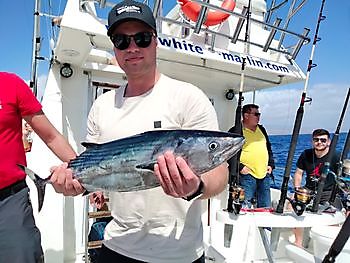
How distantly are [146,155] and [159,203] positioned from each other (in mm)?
368

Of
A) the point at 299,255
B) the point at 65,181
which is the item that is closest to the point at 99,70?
the point at 65,181

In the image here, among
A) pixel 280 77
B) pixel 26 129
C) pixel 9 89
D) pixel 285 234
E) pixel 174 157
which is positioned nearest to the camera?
pixel 174 157

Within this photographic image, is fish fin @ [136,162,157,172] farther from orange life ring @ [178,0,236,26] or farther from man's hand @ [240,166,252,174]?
man's hand @ [240,166,252,174]

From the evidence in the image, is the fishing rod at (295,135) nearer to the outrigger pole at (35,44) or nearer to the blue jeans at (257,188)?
the blue jeans at (257,188)

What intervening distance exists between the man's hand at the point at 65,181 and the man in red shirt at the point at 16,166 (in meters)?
0.53

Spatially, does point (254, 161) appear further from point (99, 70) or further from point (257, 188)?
point (99, 70)

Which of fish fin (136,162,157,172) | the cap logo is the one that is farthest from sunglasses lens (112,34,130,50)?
fish fin (136,162,157,172)

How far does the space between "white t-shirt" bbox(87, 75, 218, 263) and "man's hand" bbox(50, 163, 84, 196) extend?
0.22 m

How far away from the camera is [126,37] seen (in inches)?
63.2

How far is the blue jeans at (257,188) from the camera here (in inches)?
198

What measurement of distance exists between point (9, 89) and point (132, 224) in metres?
1.24

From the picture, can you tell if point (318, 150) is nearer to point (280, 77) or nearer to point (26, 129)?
point (280, 77)

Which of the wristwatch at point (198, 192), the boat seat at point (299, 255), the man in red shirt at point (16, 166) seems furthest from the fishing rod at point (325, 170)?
the man in red shirt at point (16, 166)

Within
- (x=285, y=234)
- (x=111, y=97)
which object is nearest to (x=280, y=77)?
(x=285, y=234)
